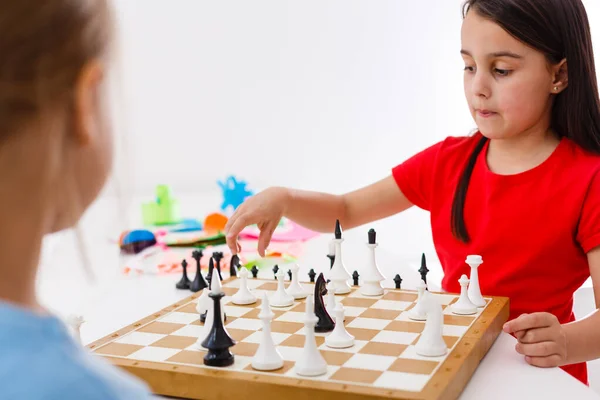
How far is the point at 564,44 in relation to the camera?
1.50m

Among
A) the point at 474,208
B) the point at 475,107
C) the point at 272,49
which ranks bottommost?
the point at 474,208

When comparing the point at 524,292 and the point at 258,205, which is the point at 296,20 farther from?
the point at 524,292

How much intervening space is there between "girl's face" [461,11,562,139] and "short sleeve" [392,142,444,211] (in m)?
0.25

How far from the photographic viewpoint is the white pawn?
1026 mm

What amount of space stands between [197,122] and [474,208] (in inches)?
68.7

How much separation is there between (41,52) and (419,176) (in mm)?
1348

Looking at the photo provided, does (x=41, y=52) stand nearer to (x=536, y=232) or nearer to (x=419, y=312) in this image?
(x=419, y=312)

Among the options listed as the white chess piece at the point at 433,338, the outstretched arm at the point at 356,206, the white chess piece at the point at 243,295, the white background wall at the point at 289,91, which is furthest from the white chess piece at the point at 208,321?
the white background wall at the point at 289,91

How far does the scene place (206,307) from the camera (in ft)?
3.94

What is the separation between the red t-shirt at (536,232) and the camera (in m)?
1.49

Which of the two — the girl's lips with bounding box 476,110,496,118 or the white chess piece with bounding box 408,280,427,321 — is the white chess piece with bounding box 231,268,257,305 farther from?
the girl's lips with bounding box 476,110,496,118

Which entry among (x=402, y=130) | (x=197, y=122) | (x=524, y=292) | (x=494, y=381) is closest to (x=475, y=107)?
(x=524, y=292)

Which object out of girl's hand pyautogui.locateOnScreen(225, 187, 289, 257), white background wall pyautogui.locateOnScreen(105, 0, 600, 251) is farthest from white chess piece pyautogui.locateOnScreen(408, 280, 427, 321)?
white background wall pyautogui.locateOnScreen(105, 0, 600, 251)

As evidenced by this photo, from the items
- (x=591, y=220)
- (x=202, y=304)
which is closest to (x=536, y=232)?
(x=591, y=220)
